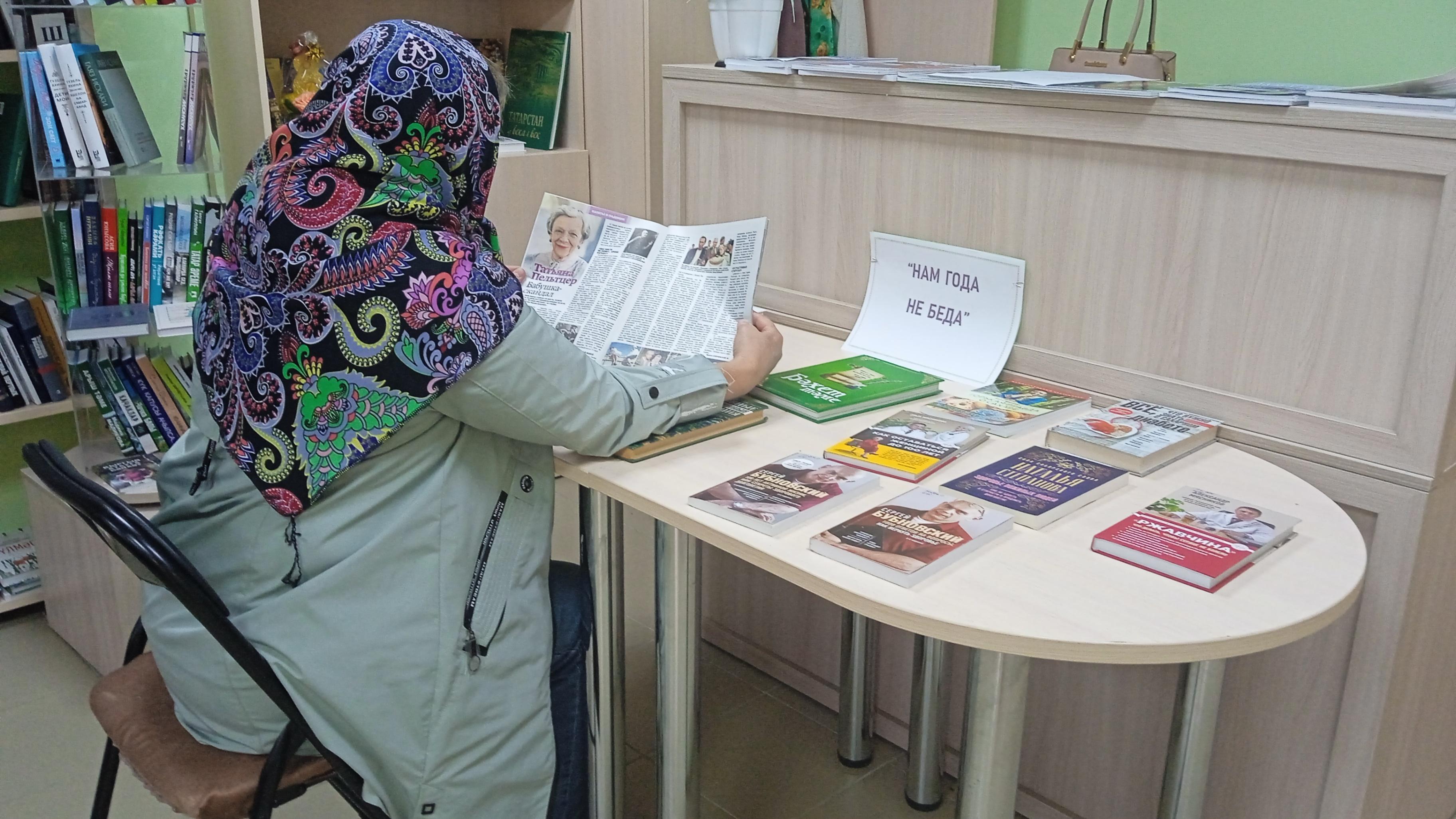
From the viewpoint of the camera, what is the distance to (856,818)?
190cm

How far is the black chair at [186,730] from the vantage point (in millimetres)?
1167

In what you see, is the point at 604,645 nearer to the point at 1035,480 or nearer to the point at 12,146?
the point at 1035,480

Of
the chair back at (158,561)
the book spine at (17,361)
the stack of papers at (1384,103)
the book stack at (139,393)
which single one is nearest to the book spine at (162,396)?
the book stack at (139,393)

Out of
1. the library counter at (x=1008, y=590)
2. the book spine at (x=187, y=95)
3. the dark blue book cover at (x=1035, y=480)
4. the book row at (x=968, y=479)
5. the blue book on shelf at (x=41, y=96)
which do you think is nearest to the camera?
the library counter at (x=1008, y=590)

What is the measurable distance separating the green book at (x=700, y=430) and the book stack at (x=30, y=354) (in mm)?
1532

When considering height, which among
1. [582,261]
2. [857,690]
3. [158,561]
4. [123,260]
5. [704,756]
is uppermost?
[582,261]

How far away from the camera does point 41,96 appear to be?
2057mm

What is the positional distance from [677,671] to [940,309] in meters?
0.69

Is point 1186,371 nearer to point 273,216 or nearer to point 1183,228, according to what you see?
point 1183,228

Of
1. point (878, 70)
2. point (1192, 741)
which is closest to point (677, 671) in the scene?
point (1192, 741)

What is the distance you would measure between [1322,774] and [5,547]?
2608 mm

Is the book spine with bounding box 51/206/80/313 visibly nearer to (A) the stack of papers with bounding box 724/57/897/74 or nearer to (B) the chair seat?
(B) the chair seat

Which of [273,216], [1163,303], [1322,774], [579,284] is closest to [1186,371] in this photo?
[1163,303]

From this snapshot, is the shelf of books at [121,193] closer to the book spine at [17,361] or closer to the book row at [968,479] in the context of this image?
the book spine at [17,361]
